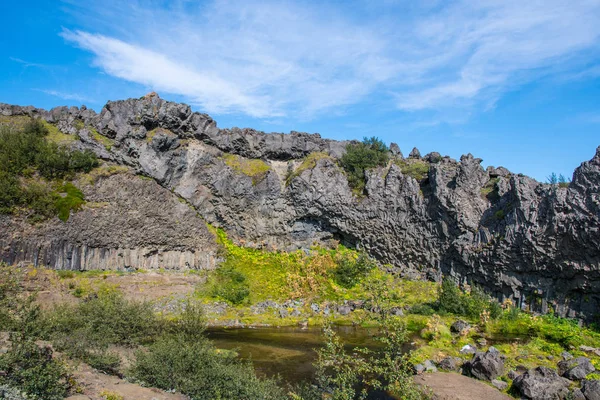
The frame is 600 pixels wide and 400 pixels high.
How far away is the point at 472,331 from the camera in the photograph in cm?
2795

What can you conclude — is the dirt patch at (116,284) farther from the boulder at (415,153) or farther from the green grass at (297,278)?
the boulder at (415,153)

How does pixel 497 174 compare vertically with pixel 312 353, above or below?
above

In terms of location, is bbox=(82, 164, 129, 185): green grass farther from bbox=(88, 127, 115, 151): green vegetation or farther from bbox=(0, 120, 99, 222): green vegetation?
bbox=(88, 127, 115, 151): green vegetation

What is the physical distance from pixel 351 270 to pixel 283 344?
1643 cm

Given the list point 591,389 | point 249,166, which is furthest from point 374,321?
point 249,166

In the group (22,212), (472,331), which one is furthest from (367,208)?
(22,212)

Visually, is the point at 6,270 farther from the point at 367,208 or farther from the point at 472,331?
the point at 367,208

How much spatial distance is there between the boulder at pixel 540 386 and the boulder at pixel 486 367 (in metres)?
1.31

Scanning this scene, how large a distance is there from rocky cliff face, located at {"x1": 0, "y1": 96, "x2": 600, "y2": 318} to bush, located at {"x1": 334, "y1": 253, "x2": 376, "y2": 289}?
335 cm

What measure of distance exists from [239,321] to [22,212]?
71.8ft

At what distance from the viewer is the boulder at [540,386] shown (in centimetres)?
1616

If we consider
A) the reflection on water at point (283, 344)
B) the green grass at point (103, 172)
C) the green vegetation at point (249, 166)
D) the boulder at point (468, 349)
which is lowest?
the reflection on water at point (283, 344)

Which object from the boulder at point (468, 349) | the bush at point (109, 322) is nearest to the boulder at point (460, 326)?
the boulder at point (468, 349)

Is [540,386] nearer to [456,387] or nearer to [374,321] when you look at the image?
[456,387]
